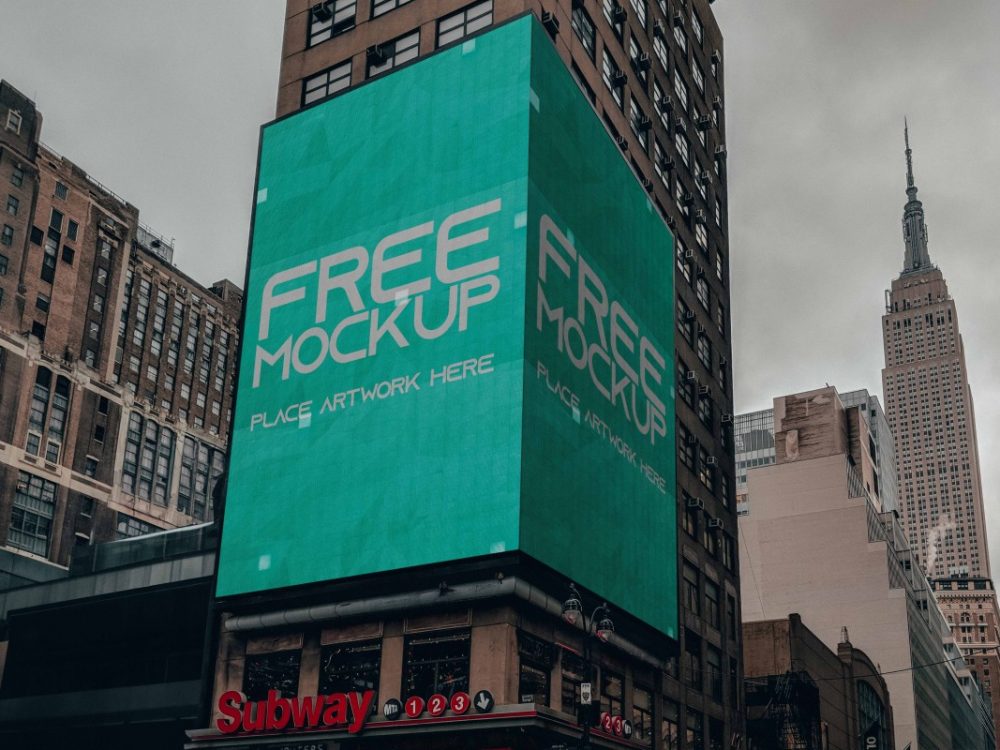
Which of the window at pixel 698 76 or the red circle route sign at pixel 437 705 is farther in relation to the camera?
the window at pixel 698 76

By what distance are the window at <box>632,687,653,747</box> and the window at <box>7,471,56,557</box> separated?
76.9m

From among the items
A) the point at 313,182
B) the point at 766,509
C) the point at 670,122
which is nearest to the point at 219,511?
the point at 313,182

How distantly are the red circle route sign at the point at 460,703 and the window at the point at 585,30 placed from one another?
3620 cm

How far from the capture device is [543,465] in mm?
51312

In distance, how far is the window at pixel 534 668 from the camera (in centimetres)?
4806

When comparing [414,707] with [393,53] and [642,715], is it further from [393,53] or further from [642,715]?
[393,53]

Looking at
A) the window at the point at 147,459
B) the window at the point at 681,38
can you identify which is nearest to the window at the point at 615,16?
the window at the point at 681,38

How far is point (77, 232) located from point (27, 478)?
28.7m

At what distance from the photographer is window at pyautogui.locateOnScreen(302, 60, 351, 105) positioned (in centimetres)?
6531

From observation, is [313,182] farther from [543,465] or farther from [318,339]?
[543,465]

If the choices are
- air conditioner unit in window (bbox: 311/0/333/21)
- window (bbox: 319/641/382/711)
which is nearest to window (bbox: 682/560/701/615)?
window (bbox: 319/641/382/711)

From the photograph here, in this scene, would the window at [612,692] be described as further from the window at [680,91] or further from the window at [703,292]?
the window at [680,91]

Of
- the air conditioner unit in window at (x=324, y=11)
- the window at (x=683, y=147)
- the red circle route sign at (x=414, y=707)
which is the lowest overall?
the red circle route sign at (x=414, y=707)

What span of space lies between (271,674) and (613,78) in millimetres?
39209
